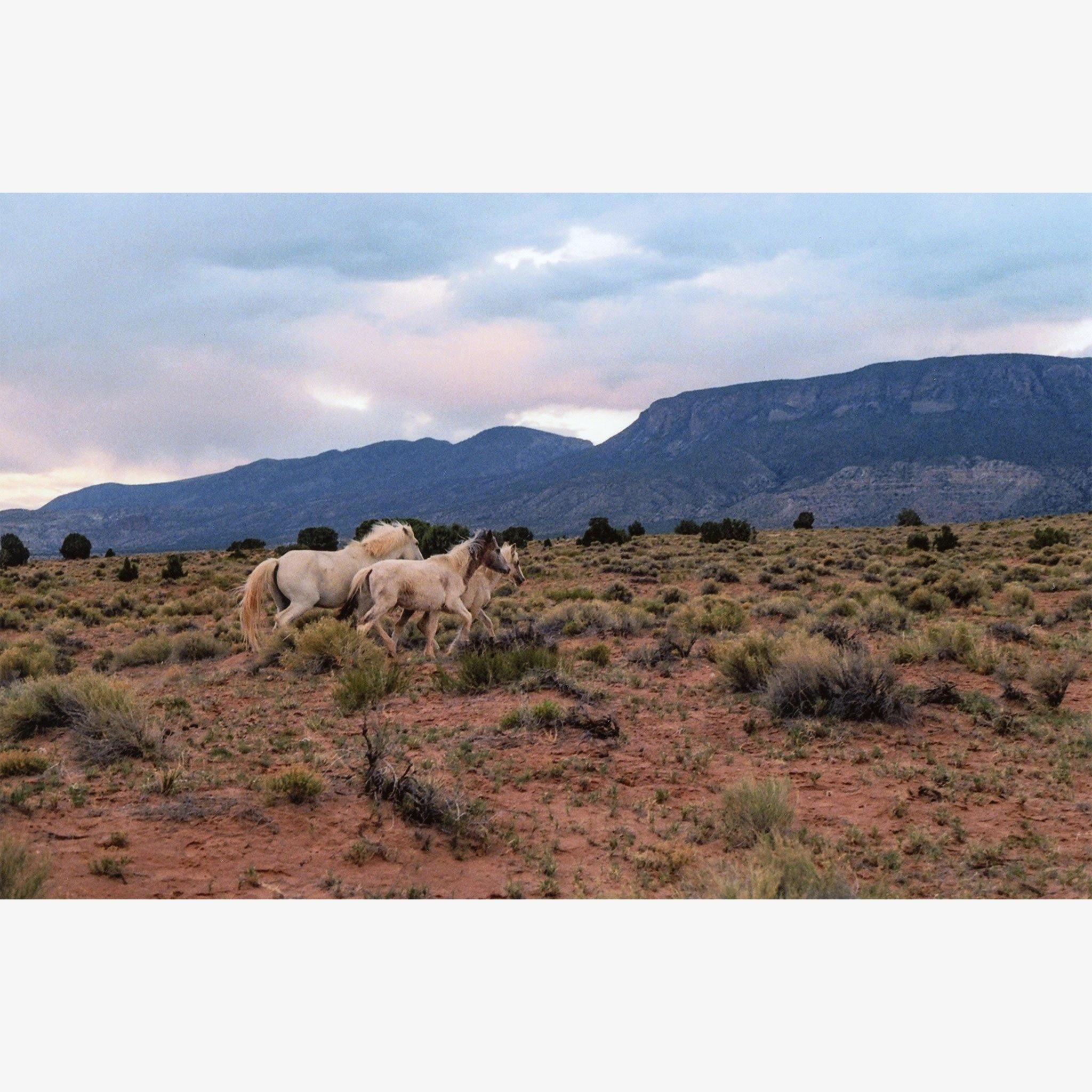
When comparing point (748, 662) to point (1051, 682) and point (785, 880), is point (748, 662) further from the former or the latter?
Result: point (785, 880)

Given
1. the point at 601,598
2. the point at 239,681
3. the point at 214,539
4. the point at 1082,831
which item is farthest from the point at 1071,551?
the point at 214,539

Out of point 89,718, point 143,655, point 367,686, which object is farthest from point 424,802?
point 143,655

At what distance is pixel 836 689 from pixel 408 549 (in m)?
7.09

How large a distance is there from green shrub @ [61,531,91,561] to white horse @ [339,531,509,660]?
124 feet

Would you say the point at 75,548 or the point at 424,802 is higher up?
the point at 75,548

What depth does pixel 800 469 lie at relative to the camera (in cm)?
13812

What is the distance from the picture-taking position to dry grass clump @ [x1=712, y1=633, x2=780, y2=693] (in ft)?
32.0

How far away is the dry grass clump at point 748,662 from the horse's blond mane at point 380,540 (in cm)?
546

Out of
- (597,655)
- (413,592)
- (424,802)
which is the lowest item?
(424,802)

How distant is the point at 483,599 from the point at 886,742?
6.93m

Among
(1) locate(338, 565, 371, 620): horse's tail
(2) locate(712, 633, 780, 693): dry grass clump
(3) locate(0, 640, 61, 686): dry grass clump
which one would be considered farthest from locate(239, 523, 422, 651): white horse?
(2) locate(712, 633, 780, 693): dry grass clump

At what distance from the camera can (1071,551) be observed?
23.6 m

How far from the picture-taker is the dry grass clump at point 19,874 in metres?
4.32

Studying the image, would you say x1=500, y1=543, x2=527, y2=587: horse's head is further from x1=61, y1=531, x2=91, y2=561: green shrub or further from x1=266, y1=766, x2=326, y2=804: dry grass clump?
x1=61, y1=531, x2=91, y2=561: green shrub
